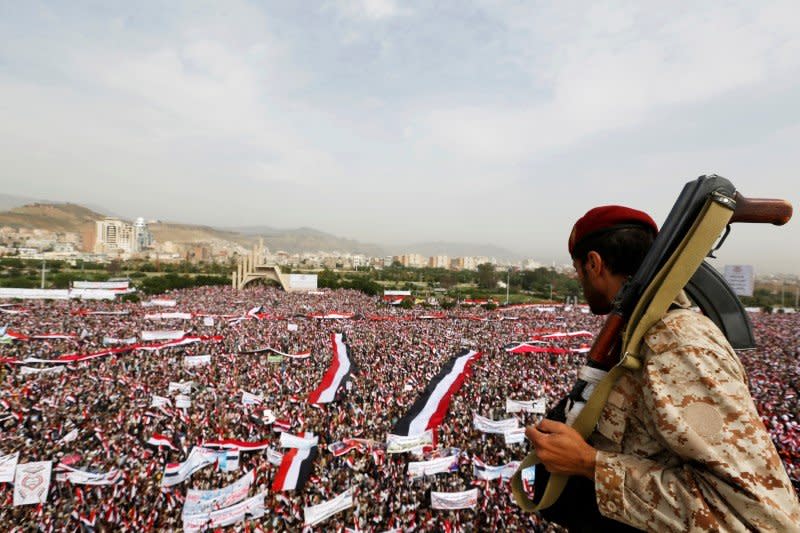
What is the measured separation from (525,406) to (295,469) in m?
6.35

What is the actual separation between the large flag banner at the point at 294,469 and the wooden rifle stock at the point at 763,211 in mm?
9439

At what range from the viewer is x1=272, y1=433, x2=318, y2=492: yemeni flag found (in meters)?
8.71

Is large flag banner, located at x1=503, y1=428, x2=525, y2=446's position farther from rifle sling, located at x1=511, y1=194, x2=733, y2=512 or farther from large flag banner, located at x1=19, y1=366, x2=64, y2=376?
large flag banner, located at x1=19, y1=366, x2=64, y2=376

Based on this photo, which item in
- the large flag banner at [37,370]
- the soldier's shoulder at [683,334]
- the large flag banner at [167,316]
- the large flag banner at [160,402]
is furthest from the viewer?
the large flag banner at [167,316]

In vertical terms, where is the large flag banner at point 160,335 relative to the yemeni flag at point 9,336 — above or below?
above

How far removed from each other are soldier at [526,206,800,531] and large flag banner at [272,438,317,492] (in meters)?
8.75

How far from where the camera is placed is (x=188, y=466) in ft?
29.7

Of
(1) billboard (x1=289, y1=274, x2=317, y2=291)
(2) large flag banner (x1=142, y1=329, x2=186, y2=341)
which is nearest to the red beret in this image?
(2) large flag banner (x1=142, y1=329, x2=186, y2=341)

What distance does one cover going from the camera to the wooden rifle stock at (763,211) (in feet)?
4.13

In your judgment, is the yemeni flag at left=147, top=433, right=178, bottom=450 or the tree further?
the tree

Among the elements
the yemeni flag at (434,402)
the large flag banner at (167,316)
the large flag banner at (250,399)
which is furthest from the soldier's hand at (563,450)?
the large flag banner at (167,316)

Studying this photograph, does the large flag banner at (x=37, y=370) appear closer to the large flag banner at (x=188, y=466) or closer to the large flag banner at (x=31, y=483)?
the large flag banner at (x=31, y=483)

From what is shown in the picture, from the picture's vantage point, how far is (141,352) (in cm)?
1692

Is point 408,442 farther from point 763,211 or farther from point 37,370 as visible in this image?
point 37,370
